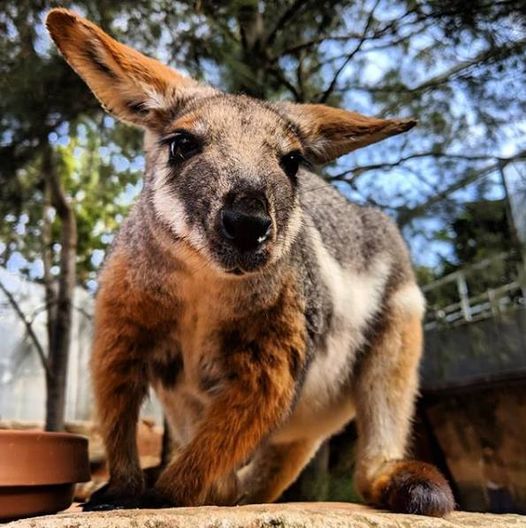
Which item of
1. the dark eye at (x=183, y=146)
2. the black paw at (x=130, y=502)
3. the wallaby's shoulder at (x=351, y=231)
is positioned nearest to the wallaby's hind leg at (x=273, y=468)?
the wallaby's shoulder at (x=351, y=231)

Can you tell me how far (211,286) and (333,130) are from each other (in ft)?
3.03

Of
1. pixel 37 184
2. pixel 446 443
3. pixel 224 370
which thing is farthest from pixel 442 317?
pixel 37 184

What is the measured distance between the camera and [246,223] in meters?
2.15

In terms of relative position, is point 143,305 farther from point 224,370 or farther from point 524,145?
point 524,145

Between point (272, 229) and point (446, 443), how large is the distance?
10.9 ft

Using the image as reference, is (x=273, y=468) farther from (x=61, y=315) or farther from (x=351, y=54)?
(x=351, y=54)

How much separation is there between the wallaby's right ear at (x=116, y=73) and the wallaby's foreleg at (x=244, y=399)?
980 mm

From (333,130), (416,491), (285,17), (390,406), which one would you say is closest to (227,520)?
(416,491)

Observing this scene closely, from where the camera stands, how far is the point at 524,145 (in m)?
3.92

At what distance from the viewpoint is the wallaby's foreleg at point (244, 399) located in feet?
7.91

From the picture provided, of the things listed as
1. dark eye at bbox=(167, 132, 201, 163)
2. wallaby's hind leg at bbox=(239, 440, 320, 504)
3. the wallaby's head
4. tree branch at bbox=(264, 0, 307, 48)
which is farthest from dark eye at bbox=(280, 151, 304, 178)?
wallaby's hind leg at bbox=(239, 440, 320, 504)

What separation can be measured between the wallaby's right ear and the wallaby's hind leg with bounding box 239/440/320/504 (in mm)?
2007

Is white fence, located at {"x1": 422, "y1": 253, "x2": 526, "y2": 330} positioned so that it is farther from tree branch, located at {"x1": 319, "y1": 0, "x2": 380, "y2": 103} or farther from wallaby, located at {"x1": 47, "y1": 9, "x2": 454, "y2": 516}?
wallaby, located at {"x1": 47, "y1": 9, "x2": 454, "y2": 516}

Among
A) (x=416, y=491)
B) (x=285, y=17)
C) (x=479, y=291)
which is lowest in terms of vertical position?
(x=416, y=491)
